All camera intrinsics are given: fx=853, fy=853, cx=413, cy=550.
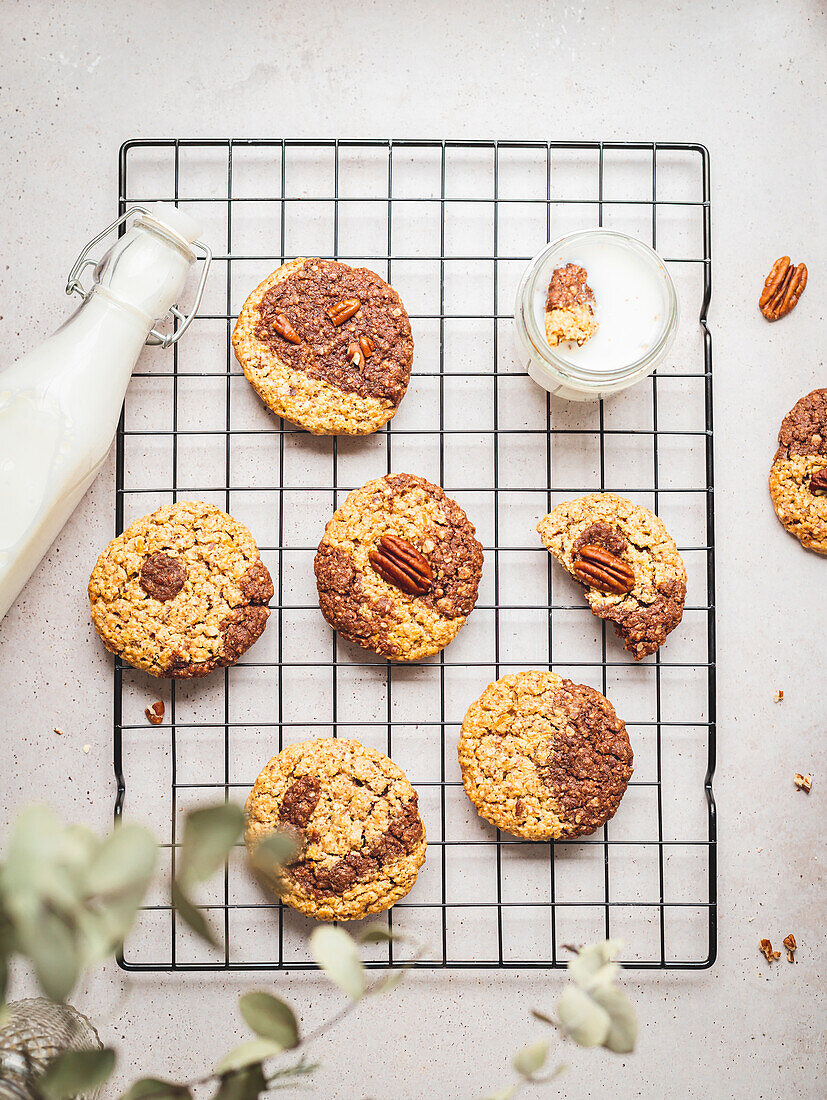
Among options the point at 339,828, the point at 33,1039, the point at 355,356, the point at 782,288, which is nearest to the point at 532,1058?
the point at 33,1039

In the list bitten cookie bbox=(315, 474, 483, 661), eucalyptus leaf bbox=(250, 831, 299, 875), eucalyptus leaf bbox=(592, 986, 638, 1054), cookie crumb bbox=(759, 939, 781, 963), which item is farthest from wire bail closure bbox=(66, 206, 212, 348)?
cookie crumb bbox=(759, 939, 781, 963)

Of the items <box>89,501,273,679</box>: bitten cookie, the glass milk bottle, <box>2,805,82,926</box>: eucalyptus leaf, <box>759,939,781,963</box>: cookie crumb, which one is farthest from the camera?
<box>759,939,781,963</box>: cookie crumb

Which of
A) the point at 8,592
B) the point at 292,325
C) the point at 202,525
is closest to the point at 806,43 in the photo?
the point at 292,325

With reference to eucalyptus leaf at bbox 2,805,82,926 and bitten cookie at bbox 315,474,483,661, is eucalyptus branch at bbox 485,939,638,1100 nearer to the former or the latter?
eucalyptus leaf at bbox 2,805,82,926

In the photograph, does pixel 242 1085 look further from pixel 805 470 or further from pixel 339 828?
pixel 805 470

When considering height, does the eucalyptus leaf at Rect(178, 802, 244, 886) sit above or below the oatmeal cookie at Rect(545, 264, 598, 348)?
below

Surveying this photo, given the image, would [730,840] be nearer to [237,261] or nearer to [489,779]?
[489,779]

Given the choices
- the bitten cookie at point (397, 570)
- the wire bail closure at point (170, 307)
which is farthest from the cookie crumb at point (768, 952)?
the wire bail closure at point (170, 307)
